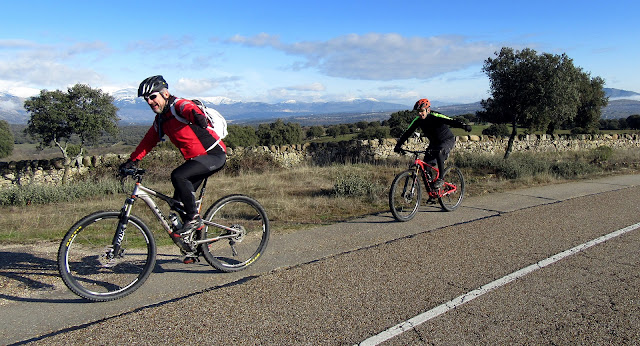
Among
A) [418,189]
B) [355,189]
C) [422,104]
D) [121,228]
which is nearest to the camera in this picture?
[121,228]

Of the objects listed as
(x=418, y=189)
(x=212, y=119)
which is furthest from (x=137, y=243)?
(x=418, y=189)

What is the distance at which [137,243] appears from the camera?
4.38 metres

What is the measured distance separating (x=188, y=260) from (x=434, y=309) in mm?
2534

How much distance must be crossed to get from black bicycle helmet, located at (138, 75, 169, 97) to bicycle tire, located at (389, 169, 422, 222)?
4035 millimetres

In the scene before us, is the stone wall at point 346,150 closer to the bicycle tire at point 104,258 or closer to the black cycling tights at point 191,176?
the bicycle tire at point 104,258

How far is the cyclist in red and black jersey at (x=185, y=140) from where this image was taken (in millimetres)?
4180

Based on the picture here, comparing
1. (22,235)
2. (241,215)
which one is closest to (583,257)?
(241,215)

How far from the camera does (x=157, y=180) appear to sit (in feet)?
47.4

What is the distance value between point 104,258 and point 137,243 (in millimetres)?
333


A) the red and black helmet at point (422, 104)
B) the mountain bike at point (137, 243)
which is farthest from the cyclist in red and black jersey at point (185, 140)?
the red and black helmet at point (422, 104)

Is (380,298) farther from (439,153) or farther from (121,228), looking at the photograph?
(439,153)

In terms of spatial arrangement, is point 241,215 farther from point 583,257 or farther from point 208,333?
point 583,257

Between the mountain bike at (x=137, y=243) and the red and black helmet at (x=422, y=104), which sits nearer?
the mountain bike at (x=137, y=243)

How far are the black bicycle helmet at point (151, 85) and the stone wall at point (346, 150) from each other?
12.4 meters
